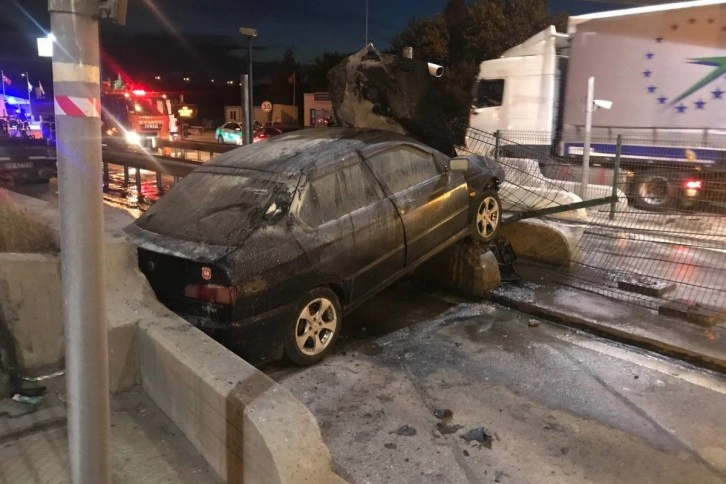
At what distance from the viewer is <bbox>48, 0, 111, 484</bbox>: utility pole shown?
2170 millimetres

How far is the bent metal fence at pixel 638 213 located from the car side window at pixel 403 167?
1.87 meters

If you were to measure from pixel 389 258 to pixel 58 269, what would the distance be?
2.75 meters

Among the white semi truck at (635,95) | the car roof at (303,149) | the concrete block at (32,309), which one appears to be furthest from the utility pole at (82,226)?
the white semi truck at (635,95)

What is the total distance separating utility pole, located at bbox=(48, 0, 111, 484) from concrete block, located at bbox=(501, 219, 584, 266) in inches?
261

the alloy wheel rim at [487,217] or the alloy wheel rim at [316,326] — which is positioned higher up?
the alloy wheel rim at [487,217]

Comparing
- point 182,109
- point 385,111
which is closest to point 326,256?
point 385,111

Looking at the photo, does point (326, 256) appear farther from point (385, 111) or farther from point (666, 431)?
point (385, 111)

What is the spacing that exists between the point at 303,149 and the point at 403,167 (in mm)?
1083

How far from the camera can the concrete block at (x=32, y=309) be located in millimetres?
3961

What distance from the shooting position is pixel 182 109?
97.9ft

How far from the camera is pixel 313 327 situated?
498 cm

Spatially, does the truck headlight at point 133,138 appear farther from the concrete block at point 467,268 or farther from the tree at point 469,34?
the concrete block at point 467,268

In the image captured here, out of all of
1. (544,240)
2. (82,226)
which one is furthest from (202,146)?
(82,226)

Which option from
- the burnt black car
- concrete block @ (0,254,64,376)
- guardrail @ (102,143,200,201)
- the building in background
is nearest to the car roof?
the burnt black car
